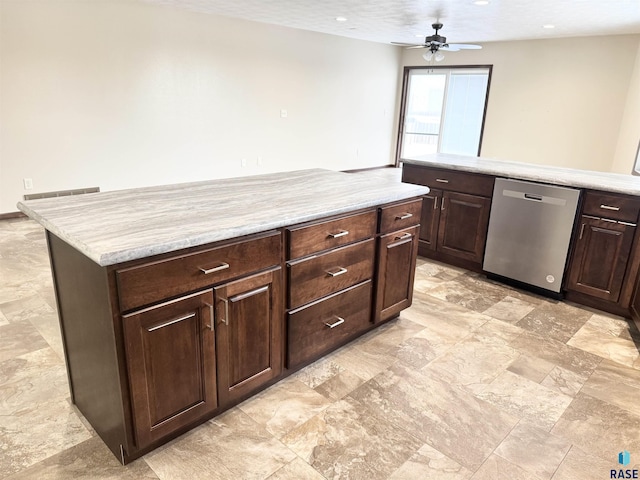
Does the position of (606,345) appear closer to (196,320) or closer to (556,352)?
(556,352)

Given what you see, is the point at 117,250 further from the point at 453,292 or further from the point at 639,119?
the point at 639,119

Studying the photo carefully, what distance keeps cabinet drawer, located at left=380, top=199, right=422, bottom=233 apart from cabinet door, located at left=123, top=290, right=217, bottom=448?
1112 mm

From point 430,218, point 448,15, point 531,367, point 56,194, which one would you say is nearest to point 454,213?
point 430,218

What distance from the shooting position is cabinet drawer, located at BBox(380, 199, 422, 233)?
2.37 metres

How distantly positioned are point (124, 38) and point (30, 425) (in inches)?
178

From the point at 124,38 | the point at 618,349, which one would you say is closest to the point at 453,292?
the point at 618,349

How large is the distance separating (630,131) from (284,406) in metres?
6.25

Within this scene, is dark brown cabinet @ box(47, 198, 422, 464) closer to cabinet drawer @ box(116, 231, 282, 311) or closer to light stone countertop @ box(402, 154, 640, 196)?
cabinet drawer @ box(116, 231, 282, 311)

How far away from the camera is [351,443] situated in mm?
1783

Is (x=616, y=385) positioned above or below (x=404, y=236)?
below

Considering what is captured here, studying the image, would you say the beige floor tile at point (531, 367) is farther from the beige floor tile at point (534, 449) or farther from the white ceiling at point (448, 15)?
the white ceiling at point (448, 15)

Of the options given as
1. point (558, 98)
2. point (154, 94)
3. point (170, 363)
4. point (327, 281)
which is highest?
point (558, 98)

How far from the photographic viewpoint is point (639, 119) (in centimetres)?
551

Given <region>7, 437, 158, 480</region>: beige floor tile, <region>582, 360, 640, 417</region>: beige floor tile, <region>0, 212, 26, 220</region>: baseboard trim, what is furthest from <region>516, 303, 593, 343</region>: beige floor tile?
<region>0, 212, 26, 220</region>: baseboard trim
